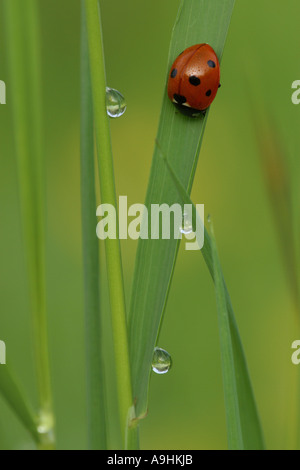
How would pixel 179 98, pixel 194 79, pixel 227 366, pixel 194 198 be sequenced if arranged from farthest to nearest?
1. pixel 194 198
2. pixel 194 79
3. pixel 179 98
4. pixel 227 366

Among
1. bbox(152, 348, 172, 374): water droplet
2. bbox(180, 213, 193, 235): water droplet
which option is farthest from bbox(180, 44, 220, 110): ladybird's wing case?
bbox(152, 348, 172, 374): water droplet

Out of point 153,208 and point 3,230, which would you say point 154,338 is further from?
point 3,230

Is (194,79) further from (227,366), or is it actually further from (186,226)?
(227,366)

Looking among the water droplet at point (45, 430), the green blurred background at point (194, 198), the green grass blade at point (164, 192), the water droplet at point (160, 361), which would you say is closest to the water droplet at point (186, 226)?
the green grass blade at point (164, 192)

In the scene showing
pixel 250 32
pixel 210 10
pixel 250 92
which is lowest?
pixel 210 10

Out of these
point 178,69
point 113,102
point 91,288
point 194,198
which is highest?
point 194,198

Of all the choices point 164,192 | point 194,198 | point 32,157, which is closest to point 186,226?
point 164,192
